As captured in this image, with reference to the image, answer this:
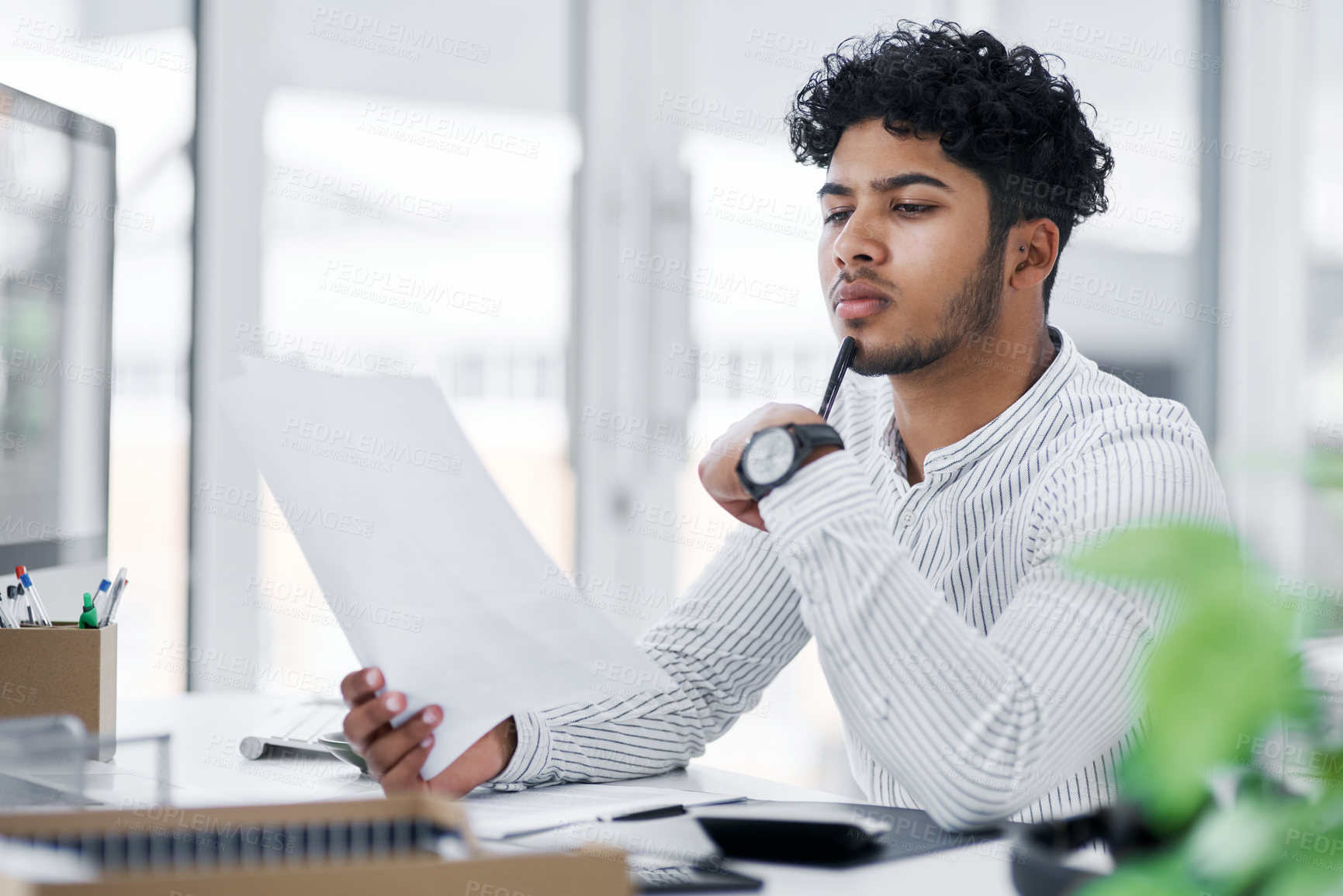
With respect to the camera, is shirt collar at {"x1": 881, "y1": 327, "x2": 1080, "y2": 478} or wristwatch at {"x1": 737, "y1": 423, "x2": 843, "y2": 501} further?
shirt collar at {"x1": 881, "y1": 327, "x2": 1080, "y2": 478}

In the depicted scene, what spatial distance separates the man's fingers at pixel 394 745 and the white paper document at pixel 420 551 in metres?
0.02

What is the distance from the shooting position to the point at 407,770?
3.03 feet

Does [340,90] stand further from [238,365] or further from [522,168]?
[238,365]

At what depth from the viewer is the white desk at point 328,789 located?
772 millimetres

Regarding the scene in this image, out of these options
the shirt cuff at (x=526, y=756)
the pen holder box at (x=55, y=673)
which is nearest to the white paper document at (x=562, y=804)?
the shirt cuff at (x=526, y=756)

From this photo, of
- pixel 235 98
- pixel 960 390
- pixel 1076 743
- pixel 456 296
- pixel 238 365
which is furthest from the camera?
pixel 456 296

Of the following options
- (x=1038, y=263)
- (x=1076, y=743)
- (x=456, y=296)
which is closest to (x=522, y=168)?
(x=456, y=296)

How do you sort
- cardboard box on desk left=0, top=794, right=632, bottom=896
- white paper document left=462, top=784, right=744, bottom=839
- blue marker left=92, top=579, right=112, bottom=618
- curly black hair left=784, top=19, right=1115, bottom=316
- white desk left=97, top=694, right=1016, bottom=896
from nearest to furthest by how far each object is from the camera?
cardboard box on desk left=0, top=794, right=632, bottom=896 < white desk left=97, top=694, right=1016, bottom=896 < white paper document left=462, top=784, right=744, bottom=839 < blue marker left=92, top=579, right=112, bottom=618 < curly black hair left=784, top=19, right=1115, bottom=316

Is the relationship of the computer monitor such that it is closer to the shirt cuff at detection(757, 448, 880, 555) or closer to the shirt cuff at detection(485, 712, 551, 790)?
the shirt cuff at detection(485, 712, 551, 790)

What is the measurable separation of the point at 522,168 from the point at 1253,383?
69.2 inches

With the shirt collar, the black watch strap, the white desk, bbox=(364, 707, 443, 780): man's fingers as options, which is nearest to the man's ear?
the shirt collar

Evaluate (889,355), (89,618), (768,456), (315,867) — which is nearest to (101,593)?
(89,618)

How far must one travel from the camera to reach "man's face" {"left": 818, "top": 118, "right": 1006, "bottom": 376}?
4.24 feet

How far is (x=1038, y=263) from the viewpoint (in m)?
1.42
